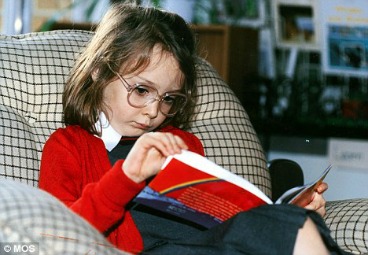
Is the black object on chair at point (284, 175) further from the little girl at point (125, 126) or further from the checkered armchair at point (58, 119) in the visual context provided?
the little girl at point (125, 126)

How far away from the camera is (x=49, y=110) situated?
1846 millimetres

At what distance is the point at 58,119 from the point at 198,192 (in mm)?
538

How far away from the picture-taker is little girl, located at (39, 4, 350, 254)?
1.48 meters

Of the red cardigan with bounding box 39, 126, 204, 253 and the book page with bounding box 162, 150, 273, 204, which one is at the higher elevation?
the book page with bounding box 162, 150, 273, 204

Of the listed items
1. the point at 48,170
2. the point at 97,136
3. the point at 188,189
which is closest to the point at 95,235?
the point at 188,189

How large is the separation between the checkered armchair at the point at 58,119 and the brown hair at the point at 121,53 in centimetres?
8

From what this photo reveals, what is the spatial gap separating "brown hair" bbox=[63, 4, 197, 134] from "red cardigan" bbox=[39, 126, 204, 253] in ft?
0.16

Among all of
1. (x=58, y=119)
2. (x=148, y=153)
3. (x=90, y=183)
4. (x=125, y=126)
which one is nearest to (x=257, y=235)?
(x=148, y=153)

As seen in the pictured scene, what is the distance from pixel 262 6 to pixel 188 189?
8.13 ft

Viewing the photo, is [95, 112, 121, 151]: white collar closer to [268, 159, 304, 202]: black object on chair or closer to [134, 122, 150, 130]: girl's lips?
[134, 122, 150, 130]: girl's lips

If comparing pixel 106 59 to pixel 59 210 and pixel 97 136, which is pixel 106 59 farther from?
pixel 59 210

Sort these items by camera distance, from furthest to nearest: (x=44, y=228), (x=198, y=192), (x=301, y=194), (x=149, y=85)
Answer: (x=149, y=85)
(x=301, y=194)
(x=198, y=192)
(x=44, y=228)

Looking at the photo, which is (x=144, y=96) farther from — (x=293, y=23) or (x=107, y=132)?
(x=293, y=23)

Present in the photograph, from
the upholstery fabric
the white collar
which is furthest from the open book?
the white collar
